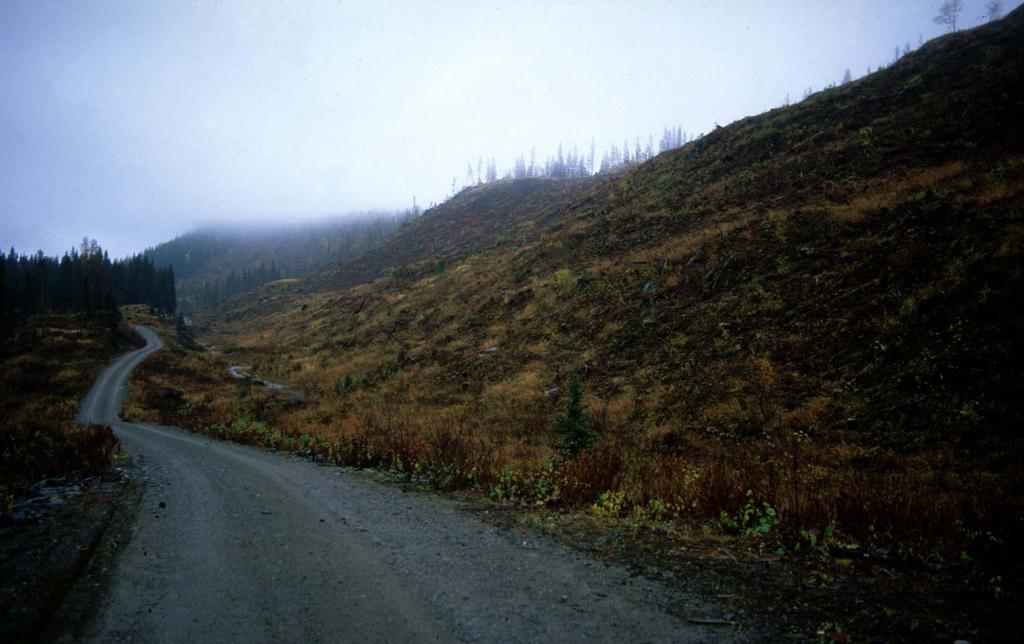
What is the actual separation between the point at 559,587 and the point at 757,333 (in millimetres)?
11652

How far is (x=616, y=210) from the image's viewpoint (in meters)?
35.0

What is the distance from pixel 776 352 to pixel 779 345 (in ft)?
1.03

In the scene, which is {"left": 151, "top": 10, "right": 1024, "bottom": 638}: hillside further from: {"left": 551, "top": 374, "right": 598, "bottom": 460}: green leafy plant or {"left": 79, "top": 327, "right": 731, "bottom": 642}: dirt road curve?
{"left": 79, "top": 327, "right": 731, "bottom": 642}: dirt road curve

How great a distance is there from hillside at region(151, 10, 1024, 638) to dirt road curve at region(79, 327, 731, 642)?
163cm

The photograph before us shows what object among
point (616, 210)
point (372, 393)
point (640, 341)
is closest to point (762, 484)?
point (640, 341)

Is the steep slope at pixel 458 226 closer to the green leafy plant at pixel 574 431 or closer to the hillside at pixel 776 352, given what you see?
the hillside at pixel 776 352

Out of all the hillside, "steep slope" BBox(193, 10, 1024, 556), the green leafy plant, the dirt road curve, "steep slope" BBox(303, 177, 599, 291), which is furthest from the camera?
"steep slope" BBox(303, 177, 599, 291)

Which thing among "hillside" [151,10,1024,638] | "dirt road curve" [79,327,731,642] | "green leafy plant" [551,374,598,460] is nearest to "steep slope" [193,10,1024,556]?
"hillside" [151,10,1024,638]

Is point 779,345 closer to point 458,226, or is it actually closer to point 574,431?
point 574,431

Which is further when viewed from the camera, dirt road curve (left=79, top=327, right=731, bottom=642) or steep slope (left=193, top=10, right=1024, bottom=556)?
steep slope (left=193, top=10, right=1024, bottom=556)

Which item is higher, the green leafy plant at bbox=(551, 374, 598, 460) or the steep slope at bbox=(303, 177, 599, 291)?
the steep slope at bbox=(303, 177, 599, 291)

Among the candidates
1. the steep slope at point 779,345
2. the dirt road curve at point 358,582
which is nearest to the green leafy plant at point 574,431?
the steep slope at point 779,345

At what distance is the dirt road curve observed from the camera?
10.5 ft

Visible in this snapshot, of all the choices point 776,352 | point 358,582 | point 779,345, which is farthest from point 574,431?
point 779,345
